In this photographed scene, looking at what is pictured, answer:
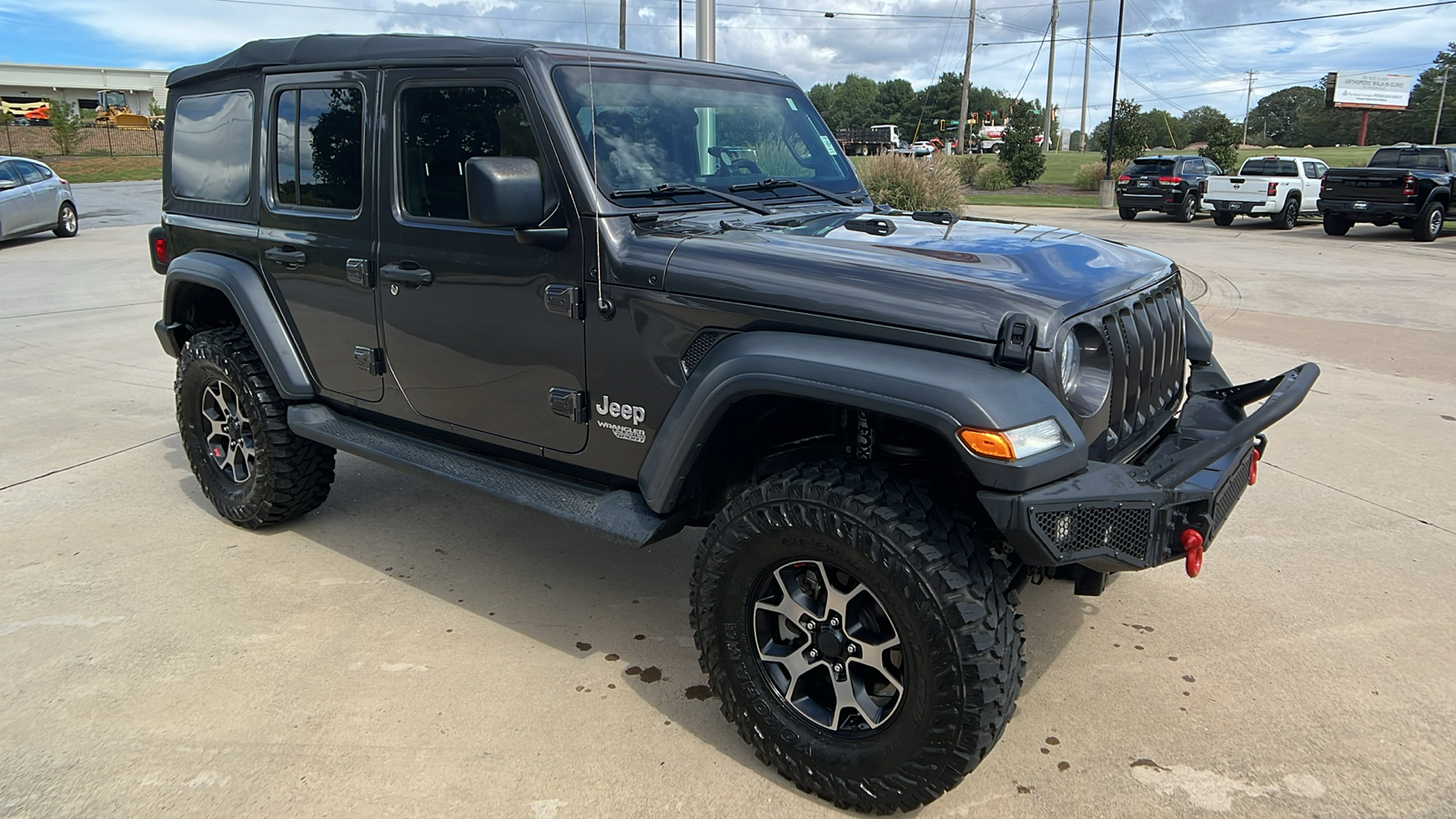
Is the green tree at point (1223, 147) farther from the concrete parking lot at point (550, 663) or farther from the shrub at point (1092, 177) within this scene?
the concrete parking lot at point (550, 663)

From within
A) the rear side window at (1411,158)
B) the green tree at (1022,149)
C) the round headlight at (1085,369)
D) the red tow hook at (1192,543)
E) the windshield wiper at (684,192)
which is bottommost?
the red tow hook at (1192,543)

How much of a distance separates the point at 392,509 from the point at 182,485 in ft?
4.13

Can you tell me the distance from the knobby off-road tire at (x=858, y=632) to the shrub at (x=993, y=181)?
3493cm

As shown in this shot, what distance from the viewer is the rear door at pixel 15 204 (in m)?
15.0

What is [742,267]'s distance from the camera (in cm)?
272

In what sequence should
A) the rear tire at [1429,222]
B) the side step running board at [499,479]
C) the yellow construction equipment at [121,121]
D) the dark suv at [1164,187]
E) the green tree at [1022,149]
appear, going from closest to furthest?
the side step running board at [499,479] < the rear tire at [1429,222] < the dark suv at [1164,187] < the green tree at [1022,149] < the yellow construction equipment at [121,121]

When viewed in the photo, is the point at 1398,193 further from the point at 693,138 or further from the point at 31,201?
the point at 31,201

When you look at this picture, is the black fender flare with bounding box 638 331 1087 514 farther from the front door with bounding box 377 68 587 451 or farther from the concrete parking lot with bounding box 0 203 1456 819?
the concrete parking lot with bounding box 0 203 1456 819

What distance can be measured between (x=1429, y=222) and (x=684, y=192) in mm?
19424

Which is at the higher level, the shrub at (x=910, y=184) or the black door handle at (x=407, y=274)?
the shrub at (x=910, y=184)

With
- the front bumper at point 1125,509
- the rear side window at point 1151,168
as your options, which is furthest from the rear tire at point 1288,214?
the front bumper at point 1125,509

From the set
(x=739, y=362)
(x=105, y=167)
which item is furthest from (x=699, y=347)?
(x=105, y=167)

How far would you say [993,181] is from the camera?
116ft

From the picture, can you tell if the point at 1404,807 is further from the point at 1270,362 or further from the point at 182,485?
the point at 1270,362
